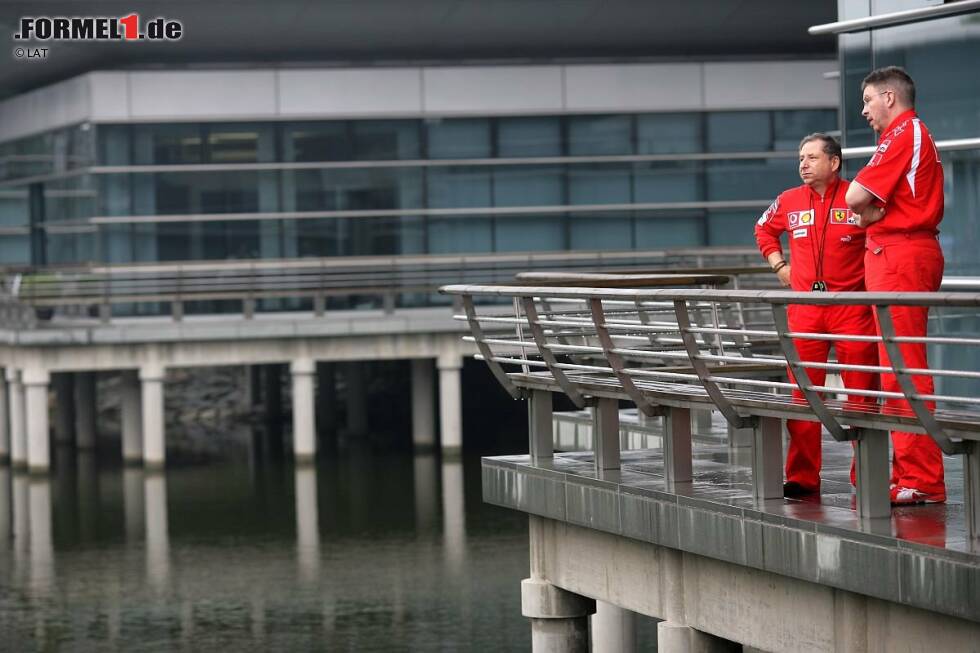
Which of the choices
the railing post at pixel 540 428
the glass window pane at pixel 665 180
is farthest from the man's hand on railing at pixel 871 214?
the glass window pane at pixel 665 180

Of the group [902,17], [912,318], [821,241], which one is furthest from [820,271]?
[902,17]

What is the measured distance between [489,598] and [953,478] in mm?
9431

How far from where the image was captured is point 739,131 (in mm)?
36438

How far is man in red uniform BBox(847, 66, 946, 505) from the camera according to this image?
7.81 meters

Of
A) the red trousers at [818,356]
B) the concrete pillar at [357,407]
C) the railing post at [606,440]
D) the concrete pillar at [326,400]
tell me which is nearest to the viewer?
the red trousers at [818,356]

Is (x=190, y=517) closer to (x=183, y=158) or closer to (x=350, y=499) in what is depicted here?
(x=350, y=499)

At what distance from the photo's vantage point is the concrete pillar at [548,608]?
10.0 m

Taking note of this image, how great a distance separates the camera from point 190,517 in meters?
25.2

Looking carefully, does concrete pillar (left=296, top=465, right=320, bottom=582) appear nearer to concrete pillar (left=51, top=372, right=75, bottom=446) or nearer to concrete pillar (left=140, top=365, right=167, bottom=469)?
concrete pillar (left=140, top=365, right=167, bottom=469)

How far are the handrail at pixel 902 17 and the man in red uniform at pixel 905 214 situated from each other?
332 cm

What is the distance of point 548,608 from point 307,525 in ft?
47.1

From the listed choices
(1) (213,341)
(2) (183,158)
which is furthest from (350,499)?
(2) (183,158)

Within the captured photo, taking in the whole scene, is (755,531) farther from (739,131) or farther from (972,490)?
(739,131)

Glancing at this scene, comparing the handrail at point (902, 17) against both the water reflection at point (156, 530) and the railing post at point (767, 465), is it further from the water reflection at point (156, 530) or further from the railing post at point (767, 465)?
the water reflection at point (156, 530)
